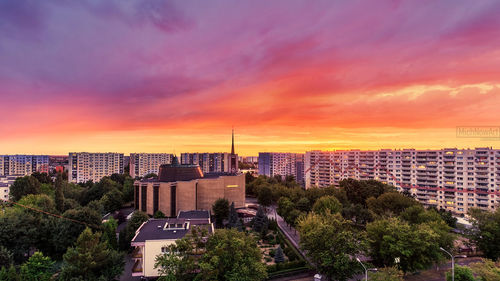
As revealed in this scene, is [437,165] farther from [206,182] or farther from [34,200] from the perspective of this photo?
[34,200]

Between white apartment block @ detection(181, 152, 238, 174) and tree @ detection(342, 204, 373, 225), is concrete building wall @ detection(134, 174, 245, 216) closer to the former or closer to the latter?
tree @ detection(342, 204, 373, 225)

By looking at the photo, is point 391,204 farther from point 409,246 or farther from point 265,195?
point 265,195

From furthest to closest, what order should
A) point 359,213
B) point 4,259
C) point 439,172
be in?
1. point 439,172
2. point 359,213
3. point 4,259

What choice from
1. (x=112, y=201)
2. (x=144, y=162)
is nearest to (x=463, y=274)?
(x=112, y=201)

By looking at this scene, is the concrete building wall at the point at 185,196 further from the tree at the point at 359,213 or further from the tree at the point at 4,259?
the tree at the point at 359,213

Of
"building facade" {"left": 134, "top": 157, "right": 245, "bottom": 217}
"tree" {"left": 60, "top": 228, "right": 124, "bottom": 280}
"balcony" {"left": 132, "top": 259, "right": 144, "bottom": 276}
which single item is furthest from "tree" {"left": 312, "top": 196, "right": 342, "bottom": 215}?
"tree" {"left": 60, "top": 228, "right": 124, "bottom": 280}

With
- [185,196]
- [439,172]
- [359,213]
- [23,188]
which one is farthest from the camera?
[439,172]
